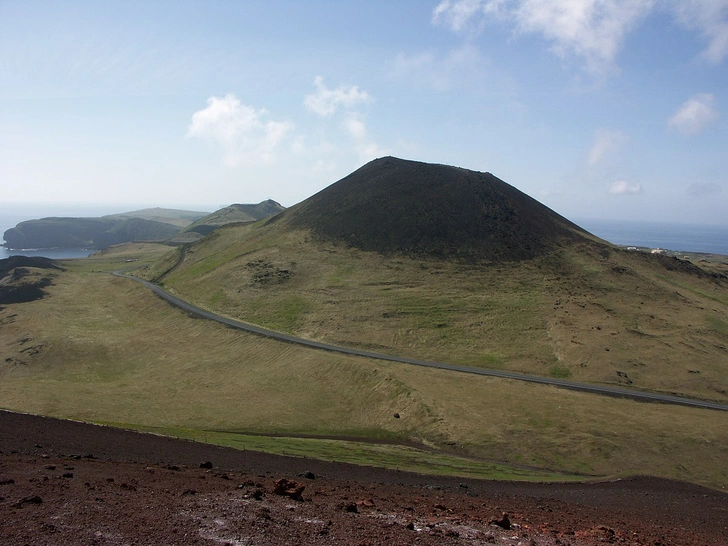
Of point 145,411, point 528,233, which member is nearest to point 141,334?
point 145,411

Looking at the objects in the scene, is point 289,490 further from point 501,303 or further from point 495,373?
point 501,303

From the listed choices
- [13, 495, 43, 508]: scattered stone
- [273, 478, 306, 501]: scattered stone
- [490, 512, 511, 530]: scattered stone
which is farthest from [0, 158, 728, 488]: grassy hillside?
[13, 495, 43, 508]: scattered stone

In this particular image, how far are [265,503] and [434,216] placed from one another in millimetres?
102730

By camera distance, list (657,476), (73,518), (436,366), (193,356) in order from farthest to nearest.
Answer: (193,356)
(436,366)
(657,476)
(73,518)

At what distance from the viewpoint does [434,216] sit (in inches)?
4567

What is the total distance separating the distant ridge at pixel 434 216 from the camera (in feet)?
346

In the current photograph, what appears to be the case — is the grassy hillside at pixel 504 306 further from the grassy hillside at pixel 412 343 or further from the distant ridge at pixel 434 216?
the distant ridge at pixel 434 216

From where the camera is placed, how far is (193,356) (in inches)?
2559

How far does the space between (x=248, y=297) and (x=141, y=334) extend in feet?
65.7

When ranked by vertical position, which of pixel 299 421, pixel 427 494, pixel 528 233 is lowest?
pixel 299 421

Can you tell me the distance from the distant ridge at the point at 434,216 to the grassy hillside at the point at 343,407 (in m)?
49.7

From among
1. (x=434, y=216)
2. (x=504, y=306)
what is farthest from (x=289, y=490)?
(x=434, y=216)

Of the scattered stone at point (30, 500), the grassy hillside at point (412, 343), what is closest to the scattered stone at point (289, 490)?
the scattered stone at point (30, 500)

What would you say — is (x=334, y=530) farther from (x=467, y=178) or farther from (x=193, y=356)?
(x=467, y=178)
